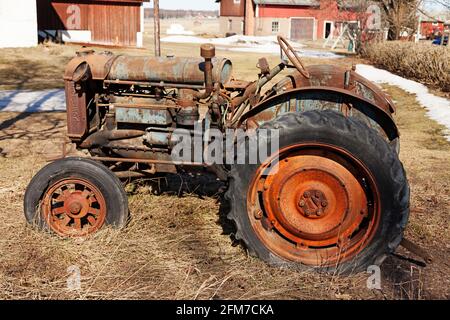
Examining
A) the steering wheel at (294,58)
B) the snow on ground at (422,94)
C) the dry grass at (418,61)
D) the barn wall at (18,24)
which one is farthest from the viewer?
the barn wall at (18,24)

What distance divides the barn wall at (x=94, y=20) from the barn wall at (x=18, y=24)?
363 centimetres

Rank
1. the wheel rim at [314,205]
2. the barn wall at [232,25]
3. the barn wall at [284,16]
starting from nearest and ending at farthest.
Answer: the wheel rim at [314,205], the barn wall at [284,16], the barn wall at [232,25]

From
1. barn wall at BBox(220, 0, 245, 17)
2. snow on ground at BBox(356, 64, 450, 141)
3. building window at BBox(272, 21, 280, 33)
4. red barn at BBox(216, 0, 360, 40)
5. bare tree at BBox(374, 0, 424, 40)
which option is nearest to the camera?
snow on ground at BBox(356, 64, 450, 141)

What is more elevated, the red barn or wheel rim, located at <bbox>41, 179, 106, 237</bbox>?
the red barn

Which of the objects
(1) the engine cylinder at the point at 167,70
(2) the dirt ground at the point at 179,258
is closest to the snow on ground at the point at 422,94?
(2) the dirt ground at the point at 179,258

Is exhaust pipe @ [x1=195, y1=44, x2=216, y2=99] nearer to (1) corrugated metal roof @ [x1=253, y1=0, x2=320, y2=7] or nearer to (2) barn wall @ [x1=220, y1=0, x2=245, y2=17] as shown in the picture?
(1) corrugated metal roof @ [x1=253, y1=0, x2=320, y2=7]

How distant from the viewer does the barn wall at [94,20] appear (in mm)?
26578

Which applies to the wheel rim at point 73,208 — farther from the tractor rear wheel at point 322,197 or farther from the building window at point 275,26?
the building window at point 275,26

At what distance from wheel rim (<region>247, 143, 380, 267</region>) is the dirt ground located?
0.20 meters

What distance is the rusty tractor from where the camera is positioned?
11.0 feet

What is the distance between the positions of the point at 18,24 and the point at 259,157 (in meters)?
22.2

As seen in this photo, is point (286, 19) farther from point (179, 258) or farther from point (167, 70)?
point (179, 258)

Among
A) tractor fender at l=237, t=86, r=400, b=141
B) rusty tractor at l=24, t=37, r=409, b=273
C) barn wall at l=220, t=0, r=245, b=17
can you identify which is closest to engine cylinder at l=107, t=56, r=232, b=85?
rusty tractor at l=24, t=37, r=409, b=273
